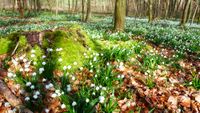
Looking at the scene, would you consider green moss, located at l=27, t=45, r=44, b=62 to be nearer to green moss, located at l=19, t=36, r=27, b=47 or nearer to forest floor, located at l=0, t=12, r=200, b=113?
forest floor, located at l=0, t=12, r=200, b=113

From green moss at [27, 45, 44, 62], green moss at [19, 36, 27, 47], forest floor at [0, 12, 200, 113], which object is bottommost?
forest floor at [0, 12, 200, 113]

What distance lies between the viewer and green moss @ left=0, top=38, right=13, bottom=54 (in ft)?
23.9

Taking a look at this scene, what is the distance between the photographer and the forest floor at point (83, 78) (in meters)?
5.02

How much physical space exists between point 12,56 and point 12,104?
2.40 meters

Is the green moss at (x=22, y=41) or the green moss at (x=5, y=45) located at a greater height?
the green moss at (x=22, y=41)

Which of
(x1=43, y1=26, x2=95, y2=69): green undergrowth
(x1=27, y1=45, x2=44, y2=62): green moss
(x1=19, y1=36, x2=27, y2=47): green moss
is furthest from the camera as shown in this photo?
(x1=19, y1=36, x2=27, y2=47): green moss

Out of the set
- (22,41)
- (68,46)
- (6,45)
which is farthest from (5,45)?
(68,46)

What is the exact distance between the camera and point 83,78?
6293mm

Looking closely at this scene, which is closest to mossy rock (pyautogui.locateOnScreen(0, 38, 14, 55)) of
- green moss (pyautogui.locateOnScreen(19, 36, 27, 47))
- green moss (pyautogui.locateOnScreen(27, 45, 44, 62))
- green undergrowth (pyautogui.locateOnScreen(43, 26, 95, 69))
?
green moss (pyautogui.locateOnScreen(19, 36, 27, 47))

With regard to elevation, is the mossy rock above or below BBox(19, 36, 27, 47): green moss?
below

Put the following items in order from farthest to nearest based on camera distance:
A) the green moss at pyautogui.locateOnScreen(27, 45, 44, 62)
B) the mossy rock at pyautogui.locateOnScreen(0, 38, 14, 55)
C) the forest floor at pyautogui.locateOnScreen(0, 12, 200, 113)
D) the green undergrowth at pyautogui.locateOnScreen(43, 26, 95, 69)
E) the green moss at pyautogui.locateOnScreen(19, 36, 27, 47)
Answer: the mossy rock at pyautogui.locateOnScreen(0, 38, 14, 55) < the green moss at pyautogui.locateOnScreen(19, 36, 27, 47) < the green undergrowth at pyautogui.locateOnScreen(43, 26, 95, 69) < the green moss at pyautogui.locateOnScreen(27, 45, 44, 62) < the forest floor at pyautogui.locateOnScreen(0, 12, 200, 113)

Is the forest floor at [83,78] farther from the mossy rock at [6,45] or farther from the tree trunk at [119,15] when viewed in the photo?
the tree trunk at [119,15]

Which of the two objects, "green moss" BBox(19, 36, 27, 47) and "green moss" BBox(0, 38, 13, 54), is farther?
"green moss" BBox(0, 38, 13, 54)

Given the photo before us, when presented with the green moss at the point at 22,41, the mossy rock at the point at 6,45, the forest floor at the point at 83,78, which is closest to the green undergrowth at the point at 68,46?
the forest floor at the point at 83,78
